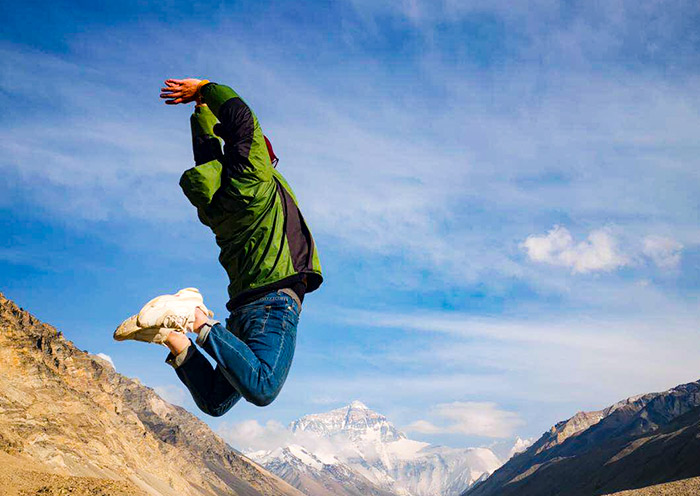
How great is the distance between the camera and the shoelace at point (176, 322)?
4898 millimetres

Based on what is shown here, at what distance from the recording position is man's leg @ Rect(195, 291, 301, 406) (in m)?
4.77

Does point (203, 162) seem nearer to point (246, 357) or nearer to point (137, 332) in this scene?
point (137, 332)

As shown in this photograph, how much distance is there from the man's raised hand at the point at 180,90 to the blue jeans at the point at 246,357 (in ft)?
7.23

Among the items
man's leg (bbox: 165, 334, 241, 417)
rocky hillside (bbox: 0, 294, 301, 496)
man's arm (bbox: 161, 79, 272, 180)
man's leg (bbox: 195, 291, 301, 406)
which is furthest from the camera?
rocky hillside (bbox: 0, 294, 301, 496)

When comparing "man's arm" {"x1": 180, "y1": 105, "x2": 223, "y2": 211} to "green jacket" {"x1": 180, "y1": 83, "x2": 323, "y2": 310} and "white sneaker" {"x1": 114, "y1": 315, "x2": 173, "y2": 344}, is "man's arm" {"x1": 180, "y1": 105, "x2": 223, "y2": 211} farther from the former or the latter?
"white sneaker" {"x1": 114, "y1": 315, "x2": 173, "y2": 344}

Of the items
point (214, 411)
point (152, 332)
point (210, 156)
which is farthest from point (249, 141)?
point (214, 411)

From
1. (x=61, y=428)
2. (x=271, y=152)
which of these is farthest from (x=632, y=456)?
(x=271, y=152)

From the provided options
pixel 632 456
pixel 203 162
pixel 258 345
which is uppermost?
pixel 203 162

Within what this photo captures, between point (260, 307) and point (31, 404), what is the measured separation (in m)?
69.6

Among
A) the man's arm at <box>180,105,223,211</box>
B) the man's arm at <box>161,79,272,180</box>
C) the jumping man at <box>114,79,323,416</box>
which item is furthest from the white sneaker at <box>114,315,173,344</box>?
the man's arm at <box>161,79,272,180</box>

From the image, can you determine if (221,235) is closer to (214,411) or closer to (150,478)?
(214,411)

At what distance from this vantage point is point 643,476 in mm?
98875

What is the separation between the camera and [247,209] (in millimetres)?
5430

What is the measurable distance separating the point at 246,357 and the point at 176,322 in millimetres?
668
